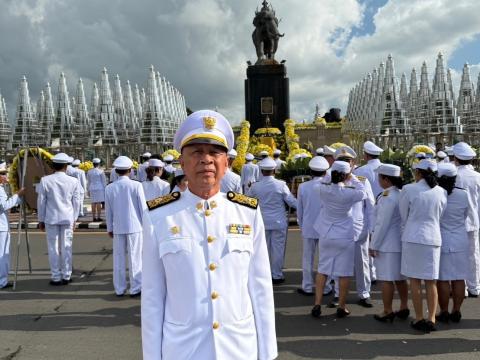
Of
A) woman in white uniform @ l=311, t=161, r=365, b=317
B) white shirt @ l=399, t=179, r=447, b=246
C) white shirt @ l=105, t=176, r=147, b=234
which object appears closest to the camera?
white shirt @ l=399, t=179, r=447, b=246

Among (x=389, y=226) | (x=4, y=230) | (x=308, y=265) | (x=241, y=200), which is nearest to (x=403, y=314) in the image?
(x=389, y=226)

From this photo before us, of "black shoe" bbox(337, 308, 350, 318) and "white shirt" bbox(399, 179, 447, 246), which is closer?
"white shirt" bbox(399, 179, 447, 246)

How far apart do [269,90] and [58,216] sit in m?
21.2

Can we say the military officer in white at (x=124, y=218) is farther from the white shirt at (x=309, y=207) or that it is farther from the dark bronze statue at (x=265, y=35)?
the dark bronze statue at (x=265, y=35)

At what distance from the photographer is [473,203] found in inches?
236

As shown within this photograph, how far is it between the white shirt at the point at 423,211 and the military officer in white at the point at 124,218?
365 centimetres

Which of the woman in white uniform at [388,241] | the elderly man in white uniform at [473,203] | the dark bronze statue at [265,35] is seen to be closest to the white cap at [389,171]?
the woman in white uniform at [388,241]

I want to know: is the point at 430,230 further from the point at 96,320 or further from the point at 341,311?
the point at 96,320

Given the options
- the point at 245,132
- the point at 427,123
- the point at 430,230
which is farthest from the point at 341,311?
the point at 427,123

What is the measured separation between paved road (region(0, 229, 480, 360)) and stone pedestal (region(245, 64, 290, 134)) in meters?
20.8

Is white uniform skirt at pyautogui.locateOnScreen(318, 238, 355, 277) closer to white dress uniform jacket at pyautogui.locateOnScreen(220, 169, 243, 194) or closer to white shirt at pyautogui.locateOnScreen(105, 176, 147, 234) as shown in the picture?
white dress uniform jacket at pyautogui.locateOnScreen(220, 169, 243, 194)

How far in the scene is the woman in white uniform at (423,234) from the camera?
4.71 m

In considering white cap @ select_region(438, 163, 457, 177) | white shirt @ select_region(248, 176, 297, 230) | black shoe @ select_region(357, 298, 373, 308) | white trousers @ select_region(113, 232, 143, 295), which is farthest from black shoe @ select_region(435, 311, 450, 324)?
white trousers @ select_region(113, 232, 143, 295)

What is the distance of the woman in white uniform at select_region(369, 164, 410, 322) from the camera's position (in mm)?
4996
